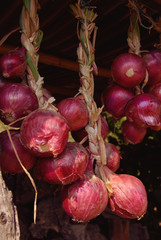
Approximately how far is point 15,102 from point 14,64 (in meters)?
0.12

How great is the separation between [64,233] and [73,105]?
40.5 inches

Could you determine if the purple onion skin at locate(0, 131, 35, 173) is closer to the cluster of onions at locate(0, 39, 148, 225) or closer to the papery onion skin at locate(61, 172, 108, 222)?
the cluster of onions at locate(0, 39, 148, 225)

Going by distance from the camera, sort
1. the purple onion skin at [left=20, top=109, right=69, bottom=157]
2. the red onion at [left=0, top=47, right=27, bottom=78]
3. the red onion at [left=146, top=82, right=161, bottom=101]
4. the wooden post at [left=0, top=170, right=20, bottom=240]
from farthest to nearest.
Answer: the red onion at [left=146, top=82, right=161, bottom=101] < the red onion at [left=0, top=47, right=27, bottom=78] < the purple onion skin at [left=20, top=109, right=69, bottom=157] < the wooden post at [left=0, top=170, right=20, bottom=240]

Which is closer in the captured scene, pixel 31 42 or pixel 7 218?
pixel 7 218

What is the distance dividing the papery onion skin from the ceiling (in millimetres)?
666

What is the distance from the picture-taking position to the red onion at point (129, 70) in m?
0.89

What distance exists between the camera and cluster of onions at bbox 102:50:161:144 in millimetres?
869

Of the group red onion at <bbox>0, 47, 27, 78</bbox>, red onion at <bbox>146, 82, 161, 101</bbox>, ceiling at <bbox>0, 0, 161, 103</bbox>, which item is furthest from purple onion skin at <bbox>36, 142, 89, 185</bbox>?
ceiling at <bbox>0, 0, 161, 103</bbox>

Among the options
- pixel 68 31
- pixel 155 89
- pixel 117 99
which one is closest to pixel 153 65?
pixel 155 89

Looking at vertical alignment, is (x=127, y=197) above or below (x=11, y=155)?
below

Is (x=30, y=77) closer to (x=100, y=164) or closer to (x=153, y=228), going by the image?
(x=100, y=164)

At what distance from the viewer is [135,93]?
99cm

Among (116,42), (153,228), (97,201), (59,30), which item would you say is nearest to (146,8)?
(116,42)

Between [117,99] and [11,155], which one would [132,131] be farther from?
[11,155]
